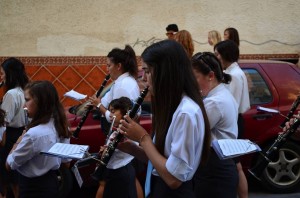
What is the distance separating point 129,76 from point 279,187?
2436 millimetres

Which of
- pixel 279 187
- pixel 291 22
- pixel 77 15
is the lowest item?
pixel 279 187

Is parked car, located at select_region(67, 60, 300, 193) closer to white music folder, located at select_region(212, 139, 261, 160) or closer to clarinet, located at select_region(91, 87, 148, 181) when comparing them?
clarinet, located at select_region(91, 87, 148, 181)

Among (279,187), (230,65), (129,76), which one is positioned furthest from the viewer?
(279,187)

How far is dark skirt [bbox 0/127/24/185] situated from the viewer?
5375mm

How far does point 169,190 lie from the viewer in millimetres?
2824

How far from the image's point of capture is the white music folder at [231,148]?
2.97 m

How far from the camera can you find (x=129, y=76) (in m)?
5.01

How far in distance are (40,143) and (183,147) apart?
53.7 inches

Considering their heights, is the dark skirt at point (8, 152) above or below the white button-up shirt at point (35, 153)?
below

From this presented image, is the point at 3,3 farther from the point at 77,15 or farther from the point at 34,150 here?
the point at 34,150

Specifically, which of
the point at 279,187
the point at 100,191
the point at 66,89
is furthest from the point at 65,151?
the point at 66,89

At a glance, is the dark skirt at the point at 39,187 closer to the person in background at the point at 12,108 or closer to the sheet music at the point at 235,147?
the sheet music at the point at 235,147

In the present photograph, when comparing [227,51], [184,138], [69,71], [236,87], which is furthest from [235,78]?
[69,71]

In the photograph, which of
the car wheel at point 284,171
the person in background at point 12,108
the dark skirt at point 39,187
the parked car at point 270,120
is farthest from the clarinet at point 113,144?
the car wheel at point 284,171
